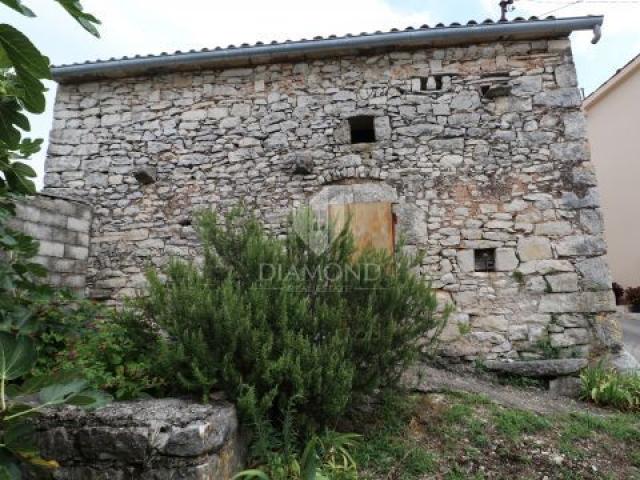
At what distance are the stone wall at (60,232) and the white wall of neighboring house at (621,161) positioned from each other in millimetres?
10594

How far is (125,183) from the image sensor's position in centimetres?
529

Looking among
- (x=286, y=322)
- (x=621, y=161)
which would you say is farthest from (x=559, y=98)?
(x=621, y=161)

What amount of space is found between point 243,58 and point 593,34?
158 inches

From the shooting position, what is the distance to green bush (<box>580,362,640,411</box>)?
3688 mm

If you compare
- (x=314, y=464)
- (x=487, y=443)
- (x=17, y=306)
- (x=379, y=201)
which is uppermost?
(x=379, y=201)

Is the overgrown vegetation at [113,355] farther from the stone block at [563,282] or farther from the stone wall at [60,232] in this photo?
the stone block at [563,282]

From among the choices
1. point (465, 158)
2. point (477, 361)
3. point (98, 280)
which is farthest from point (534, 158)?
point (98, 280)

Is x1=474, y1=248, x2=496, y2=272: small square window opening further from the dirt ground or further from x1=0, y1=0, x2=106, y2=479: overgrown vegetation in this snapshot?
x1=0, y1=0, x2=106, y2=479: overgrown vegetation

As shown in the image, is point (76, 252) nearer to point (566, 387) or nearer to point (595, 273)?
point (566, 387)

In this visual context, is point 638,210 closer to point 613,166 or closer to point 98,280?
point 613,166

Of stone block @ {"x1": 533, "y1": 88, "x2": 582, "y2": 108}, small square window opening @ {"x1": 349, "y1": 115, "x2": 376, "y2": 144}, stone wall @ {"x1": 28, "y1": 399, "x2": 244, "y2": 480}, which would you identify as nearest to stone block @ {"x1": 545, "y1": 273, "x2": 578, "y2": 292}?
stone block @ {"x1": 533, "y1": 88, "x2": 582, "y2": 108}

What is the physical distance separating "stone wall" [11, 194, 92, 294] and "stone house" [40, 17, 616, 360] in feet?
0.55

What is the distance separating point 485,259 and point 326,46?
3038mm

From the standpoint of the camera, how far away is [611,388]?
12.4ft
